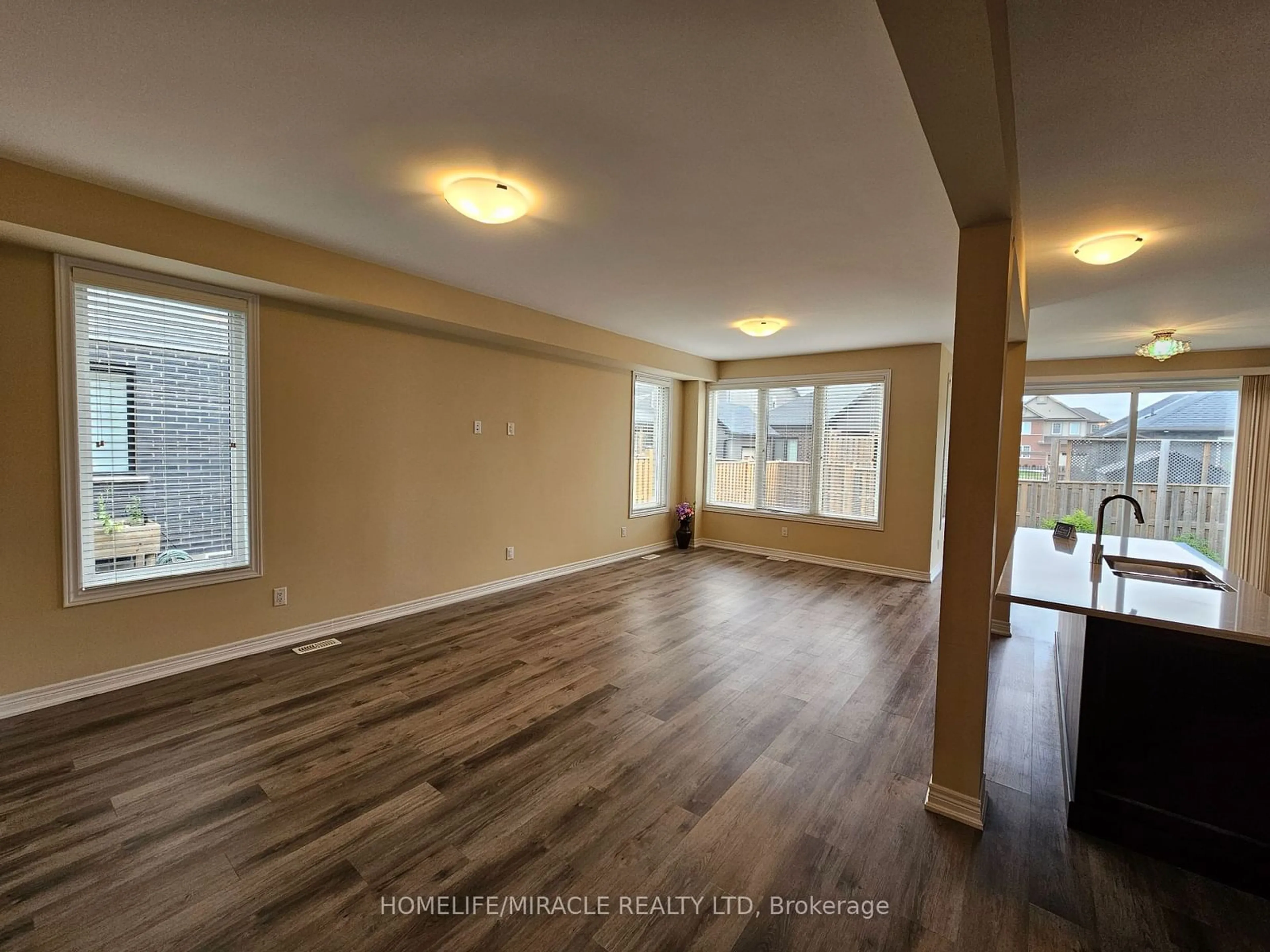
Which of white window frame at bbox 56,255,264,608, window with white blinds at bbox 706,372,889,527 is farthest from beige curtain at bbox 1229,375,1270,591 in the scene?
white window frame at bbox 56,255,264,608

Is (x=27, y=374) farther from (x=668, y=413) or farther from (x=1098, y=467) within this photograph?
(x=1098, y=467)

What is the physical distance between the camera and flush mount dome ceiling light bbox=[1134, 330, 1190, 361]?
4.45 meters

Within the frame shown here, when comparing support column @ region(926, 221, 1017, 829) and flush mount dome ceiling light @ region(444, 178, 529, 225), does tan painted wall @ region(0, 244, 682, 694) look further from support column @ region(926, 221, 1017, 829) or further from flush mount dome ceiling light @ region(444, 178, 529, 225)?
support column @ region(926, 221, 1017, 829)

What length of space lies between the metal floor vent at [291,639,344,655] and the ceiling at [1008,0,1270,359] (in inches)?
178

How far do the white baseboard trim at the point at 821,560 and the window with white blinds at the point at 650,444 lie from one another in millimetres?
943

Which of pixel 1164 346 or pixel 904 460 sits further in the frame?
pixel 904 460

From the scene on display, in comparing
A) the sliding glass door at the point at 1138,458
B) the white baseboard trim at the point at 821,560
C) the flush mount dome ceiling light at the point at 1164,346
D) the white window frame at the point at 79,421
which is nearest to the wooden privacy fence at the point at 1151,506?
the sliding glass door at the point at 1138,458

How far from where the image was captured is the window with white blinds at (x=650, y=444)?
660 centimetres

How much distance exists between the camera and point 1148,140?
1.86m

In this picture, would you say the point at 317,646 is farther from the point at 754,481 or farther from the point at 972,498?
the point at 754,481

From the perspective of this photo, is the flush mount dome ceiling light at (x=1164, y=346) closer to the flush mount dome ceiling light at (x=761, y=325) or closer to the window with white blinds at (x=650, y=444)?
the flush mount dome ceiling light at (x=761, y=325)

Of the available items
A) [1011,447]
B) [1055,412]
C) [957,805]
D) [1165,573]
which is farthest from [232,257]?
[1055,412]

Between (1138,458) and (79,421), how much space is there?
31.0 ft

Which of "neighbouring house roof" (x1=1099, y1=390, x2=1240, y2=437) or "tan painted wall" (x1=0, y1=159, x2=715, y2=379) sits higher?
"tan painted wall" (x1=0, y1=159, x2=715, y2=379)
